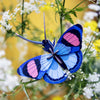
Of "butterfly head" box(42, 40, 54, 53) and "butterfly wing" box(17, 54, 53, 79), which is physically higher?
"butterfly head" box(42, 40, 54, 53)

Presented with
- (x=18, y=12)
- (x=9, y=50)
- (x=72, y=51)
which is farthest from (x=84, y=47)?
(x=9, y=50)

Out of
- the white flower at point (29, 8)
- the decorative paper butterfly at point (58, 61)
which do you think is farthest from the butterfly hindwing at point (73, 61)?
the white flower at point (29, 8)

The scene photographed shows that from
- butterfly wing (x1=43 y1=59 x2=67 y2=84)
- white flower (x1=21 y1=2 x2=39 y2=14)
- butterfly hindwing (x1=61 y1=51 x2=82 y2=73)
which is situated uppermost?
white flower (x1=21 y1=2 x2=39 y2=14)

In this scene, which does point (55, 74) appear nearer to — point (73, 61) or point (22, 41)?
point (73, 61)

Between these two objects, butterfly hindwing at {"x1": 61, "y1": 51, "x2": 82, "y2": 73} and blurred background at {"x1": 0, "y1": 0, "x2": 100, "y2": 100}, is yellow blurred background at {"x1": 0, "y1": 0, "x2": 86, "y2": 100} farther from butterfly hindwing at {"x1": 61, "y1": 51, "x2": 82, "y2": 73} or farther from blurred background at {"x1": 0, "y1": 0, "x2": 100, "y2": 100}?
butterfly hindwing at {"x1": 61, "y1": 51, "x2": 82, "y2": 73}

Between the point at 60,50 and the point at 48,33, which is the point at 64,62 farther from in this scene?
the point at 48,33

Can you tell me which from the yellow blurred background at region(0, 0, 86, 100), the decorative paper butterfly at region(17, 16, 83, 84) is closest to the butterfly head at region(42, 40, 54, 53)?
the decorative paper butterfly at region(17, 16, 83, 84)
